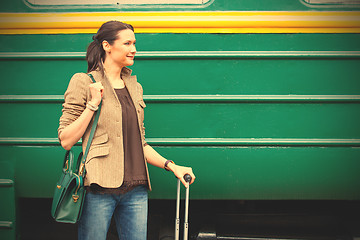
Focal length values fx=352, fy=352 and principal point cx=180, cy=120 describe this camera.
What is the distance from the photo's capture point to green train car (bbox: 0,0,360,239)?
2.08m

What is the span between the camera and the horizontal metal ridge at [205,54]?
2068 millimetres

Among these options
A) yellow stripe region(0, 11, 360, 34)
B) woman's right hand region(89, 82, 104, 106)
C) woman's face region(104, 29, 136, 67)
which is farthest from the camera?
yellow stripe region(0, 11, 360, 34)

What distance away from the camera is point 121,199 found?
149cm

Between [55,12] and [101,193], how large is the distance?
1.23 meters

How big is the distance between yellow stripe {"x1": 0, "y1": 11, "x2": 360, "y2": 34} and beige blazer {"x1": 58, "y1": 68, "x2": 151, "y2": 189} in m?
0.74

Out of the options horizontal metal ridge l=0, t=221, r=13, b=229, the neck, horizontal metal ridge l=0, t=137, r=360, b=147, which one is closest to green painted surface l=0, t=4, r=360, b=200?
horizontal metal ridge l=0, t=137, r=360, b=147

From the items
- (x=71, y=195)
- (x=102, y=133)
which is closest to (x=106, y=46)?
(x=102, y=133)

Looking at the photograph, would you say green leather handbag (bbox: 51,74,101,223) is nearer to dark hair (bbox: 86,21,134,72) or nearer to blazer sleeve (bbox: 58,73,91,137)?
blazer sleeve (bbox: 58,73,91,137)

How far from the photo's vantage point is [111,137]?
1.45 m

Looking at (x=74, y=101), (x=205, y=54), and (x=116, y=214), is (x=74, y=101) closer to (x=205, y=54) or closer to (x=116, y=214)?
(x=116, y=214)

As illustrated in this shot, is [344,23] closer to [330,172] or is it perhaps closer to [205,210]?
[330,172]

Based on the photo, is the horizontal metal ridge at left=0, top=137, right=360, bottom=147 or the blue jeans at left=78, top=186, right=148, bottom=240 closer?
the blue jeans at left=78, top=186, right=148, bottom=240

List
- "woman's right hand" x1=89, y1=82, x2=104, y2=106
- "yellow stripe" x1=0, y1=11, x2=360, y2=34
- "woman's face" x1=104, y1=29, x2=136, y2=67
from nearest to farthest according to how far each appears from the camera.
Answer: "woman's right hand" x1=89, y1=82, x2=104, y2=106, "woman's face" x1=104, y1=29, x2=136, y2=67, "yellow stripe" x1=0, y1=11, x2=360, y2=34

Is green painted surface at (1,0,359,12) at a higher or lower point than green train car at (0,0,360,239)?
higher
